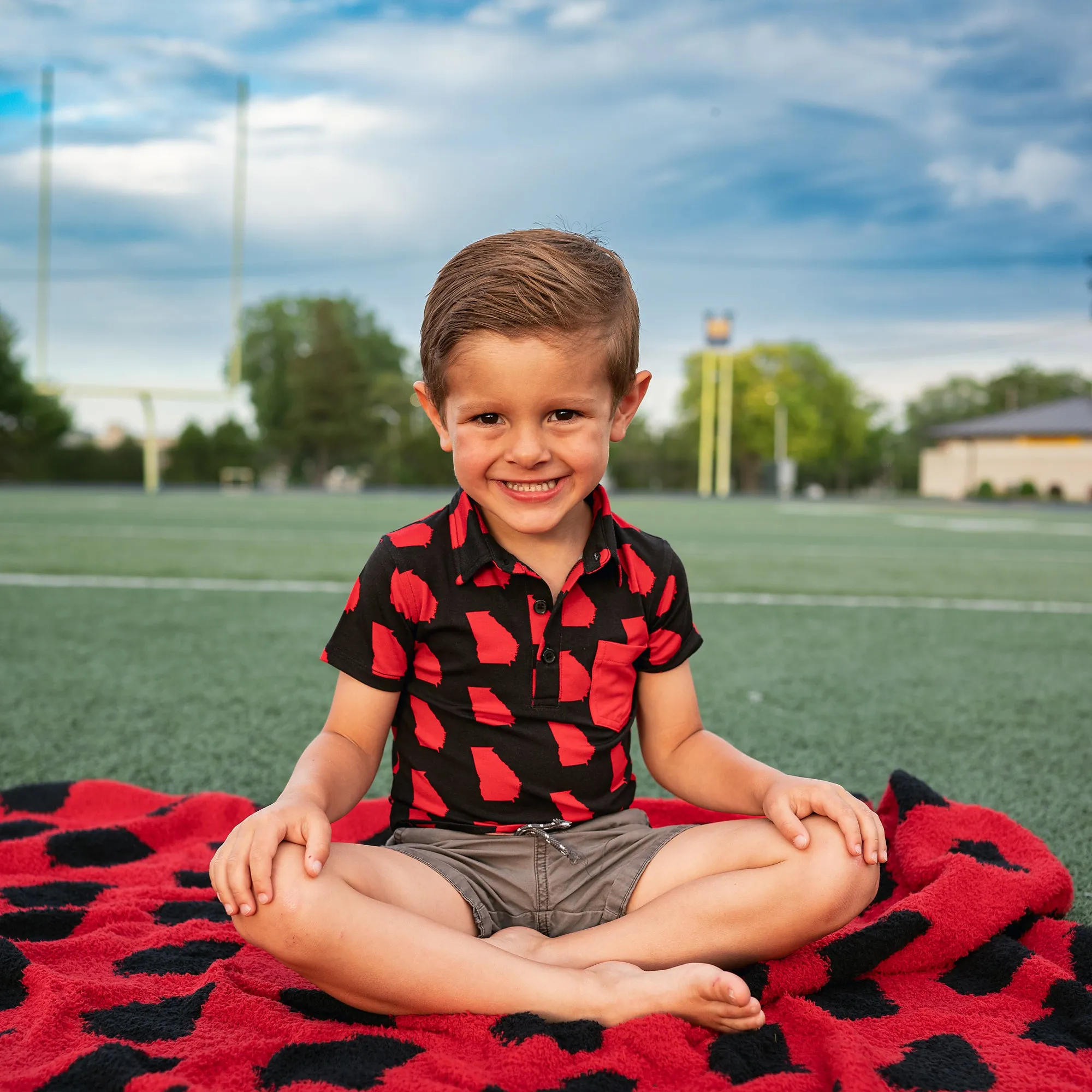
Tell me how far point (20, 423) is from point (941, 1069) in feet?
111

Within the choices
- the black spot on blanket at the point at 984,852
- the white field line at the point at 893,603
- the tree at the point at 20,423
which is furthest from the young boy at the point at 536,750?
the tree at the point at 20,423

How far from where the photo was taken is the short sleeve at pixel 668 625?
1492 mm

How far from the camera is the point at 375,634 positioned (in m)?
1.40

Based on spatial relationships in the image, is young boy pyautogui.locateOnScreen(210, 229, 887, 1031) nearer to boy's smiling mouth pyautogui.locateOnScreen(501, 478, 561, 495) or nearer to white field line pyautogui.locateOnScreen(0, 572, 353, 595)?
boy's smiling mouth pyautogui.locateOnScreen(501, 478, 561, 495)

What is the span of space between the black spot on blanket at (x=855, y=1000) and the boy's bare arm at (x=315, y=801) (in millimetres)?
631

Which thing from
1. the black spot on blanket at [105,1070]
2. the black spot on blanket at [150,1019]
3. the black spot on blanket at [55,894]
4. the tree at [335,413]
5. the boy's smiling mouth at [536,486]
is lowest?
the black spot on blanket at [55,894]

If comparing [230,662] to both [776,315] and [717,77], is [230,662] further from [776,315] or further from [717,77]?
[776,315]

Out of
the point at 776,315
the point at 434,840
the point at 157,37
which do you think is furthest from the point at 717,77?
the point at 434,840

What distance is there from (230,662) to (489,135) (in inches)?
1216

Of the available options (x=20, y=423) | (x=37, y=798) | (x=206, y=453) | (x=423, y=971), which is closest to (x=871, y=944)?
(x=423, y=971)

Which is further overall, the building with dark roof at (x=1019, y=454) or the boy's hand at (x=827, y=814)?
the building with dark roof at (x=1019, y=454)

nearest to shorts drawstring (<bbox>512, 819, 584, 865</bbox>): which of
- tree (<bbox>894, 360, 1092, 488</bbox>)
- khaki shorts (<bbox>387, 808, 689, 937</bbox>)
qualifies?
khaki shorts (<bbox>387, 808, 689, 937</bbox>)

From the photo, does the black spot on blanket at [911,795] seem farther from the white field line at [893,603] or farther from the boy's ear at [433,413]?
the white field line at [893,603]

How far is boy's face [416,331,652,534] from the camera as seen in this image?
1.29 metres
